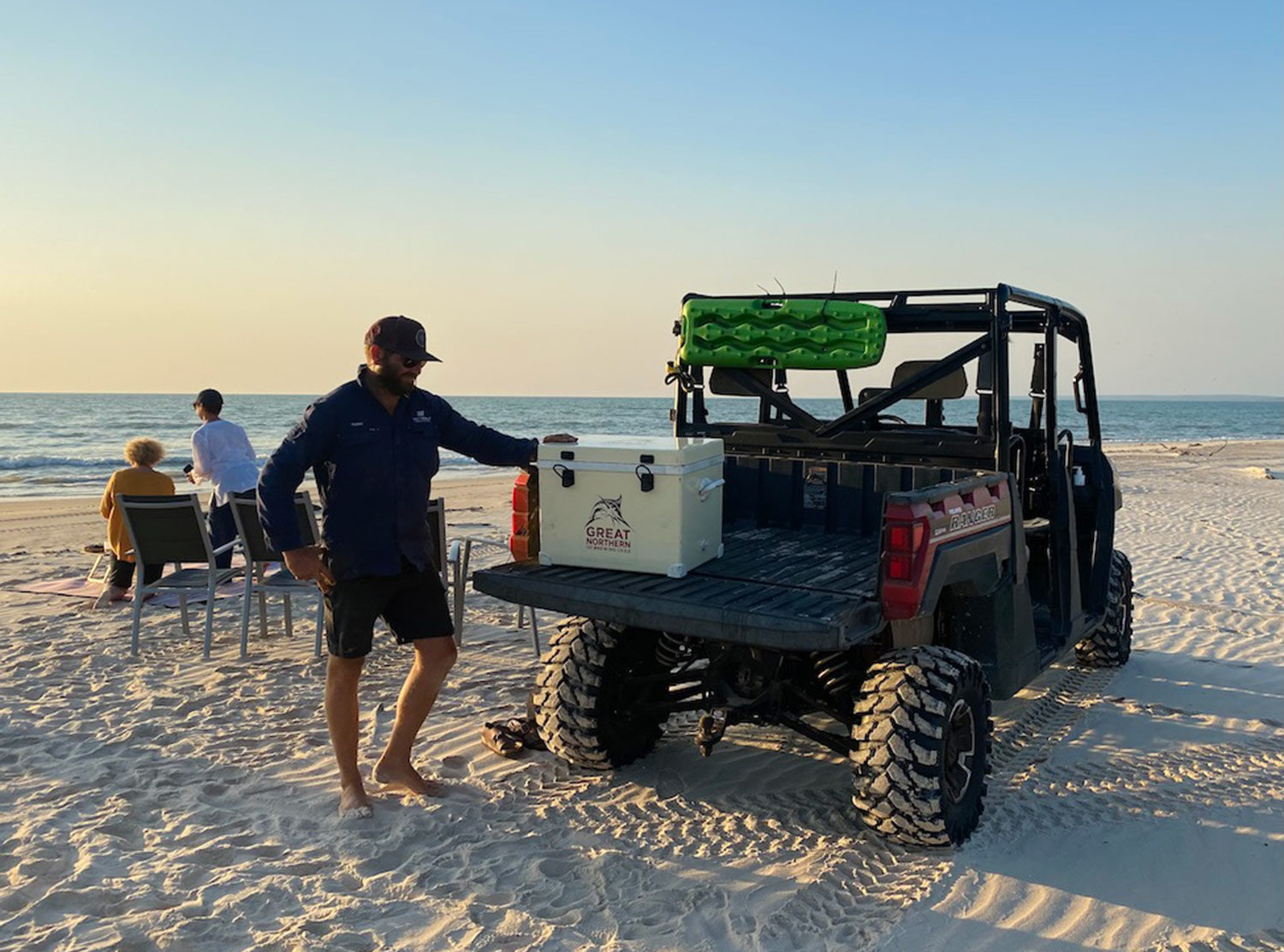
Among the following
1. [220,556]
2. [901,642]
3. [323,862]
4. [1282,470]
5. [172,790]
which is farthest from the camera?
[1282,470]

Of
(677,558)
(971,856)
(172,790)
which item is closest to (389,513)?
(677,558)

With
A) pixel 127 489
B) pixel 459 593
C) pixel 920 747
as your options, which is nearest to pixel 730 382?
pixel 459 593

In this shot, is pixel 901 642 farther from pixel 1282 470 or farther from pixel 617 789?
pixel 1282 470

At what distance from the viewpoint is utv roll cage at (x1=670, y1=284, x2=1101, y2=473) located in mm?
4566

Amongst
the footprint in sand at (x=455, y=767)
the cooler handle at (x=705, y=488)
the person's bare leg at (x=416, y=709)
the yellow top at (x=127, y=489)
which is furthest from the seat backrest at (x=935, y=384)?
the yellow top at (x=127, y=489)

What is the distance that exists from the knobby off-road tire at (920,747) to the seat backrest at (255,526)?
3684 mm

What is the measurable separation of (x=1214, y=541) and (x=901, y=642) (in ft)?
31.0

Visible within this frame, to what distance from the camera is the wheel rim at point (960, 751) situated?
12.4 ft

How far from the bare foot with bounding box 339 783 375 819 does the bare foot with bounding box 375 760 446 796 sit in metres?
0.20

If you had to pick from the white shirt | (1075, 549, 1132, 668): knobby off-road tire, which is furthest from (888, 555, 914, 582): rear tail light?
the white shirt

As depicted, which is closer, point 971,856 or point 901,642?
point 971,856

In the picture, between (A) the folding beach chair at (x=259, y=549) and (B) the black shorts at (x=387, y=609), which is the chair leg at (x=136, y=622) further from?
(B) the black shorts at (x=387, y=609)

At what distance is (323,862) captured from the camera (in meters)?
3.60

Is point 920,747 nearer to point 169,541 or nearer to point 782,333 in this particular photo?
point 782,333
